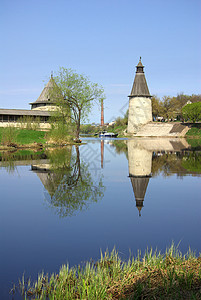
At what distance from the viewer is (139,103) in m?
71.2

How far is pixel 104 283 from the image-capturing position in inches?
142

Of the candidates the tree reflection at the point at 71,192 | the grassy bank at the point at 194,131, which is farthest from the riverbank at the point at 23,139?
the grassy bank at the point at 194,131

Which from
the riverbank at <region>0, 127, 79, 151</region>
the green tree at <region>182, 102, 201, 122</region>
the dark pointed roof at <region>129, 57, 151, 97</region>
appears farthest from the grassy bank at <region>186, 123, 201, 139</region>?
the riverbank at <region>0, 127, 79, 151</region>

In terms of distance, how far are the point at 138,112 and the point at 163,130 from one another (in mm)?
7226

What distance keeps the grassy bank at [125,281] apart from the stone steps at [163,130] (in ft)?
205

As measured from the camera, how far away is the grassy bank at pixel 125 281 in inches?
133

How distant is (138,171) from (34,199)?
19.9 ft

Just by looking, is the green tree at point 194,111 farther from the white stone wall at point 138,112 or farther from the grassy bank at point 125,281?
the grassy bank at point 125,281

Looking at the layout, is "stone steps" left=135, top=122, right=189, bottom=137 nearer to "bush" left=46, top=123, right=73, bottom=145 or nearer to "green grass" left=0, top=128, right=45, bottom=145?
"green grass" left=0, top=128, right=45, bottom=145

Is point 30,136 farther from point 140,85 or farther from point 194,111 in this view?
point 194,111

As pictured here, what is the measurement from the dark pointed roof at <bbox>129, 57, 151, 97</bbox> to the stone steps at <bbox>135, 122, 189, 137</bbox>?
6926mm

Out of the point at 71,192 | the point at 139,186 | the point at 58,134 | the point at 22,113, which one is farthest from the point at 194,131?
the point at 71,192

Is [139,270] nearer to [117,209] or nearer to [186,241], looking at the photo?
[186,241]

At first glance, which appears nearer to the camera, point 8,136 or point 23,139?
point 8,136
